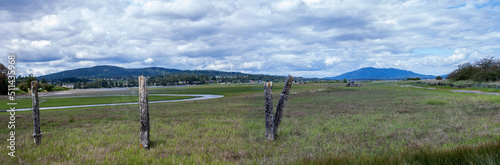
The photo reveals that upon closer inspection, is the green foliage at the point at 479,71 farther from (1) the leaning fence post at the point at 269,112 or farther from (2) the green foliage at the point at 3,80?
(2) the green foliage at the point at 3,80

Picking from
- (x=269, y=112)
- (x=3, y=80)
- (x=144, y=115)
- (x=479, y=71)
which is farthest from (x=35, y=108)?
(x=479, y=71)

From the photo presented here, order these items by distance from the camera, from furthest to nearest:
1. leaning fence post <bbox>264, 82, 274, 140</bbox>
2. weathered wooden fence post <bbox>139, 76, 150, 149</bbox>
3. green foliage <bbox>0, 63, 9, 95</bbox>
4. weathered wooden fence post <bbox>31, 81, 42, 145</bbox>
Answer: green foliage <bbox>0, 63, 9, 95</bbox> → leaning fence post <bbox>264, 82, 274, 140</bbox> → weathered wooden fence post <bbox>31, 81, 42, 145</bbox> → weathered wooden fence post <bbox>139, 76, 150, 149</bbox>

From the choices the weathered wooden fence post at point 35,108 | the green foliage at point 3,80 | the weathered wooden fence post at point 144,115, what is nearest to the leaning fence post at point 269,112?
the weathered wooden fence post at point 144,115

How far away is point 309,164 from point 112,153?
6.25 meters

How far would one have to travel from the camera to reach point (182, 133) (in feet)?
42.1

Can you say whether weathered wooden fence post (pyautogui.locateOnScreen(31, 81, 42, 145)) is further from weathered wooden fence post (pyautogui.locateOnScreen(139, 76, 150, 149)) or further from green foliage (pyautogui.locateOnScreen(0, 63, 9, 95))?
green foliage (pyautogui.locateOnScreen(0, 63, 9, 95))

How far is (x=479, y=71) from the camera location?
266ft

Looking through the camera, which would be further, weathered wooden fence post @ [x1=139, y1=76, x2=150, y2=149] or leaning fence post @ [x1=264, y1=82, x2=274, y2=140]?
leaning fence post @ [x1=264, y1=82, x2=274, y2=140]

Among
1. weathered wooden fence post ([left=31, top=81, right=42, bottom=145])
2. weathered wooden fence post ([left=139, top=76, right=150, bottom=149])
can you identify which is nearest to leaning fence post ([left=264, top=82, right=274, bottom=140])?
weathered wooden fence post ([left=139, top=76, right=150, bottom=149])

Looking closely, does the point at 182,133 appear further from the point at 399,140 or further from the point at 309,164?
the point at 399,140

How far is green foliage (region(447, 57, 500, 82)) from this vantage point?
247 feet

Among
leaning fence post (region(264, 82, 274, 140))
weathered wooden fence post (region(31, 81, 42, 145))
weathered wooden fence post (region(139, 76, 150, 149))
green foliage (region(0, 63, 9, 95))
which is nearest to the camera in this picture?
weathered wooden fence post (region(139, 76, 150, 149))

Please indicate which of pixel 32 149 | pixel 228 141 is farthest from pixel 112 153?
pixel 228 141

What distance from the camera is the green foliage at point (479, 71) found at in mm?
75188
